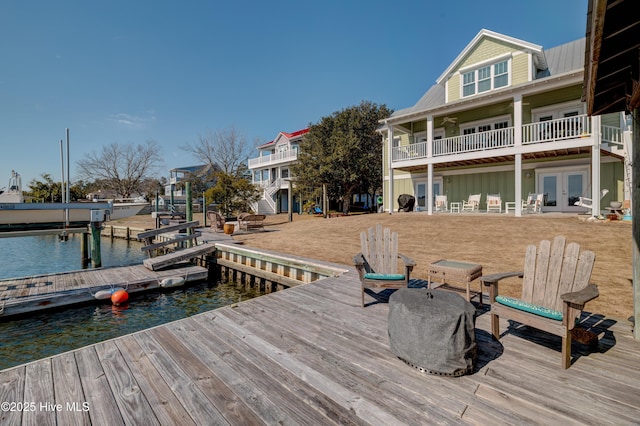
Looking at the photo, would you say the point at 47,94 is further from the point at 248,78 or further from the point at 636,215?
the point at 636,215

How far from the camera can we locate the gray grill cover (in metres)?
2.46

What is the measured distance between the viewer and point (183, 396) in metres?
2.28

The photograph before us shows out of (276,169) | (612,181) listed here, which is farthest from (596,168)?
(276,169)

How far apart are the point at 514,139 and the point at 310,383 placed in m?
14.6

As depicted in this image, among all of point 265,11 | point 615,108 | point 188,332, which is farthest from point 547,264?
point 265,11

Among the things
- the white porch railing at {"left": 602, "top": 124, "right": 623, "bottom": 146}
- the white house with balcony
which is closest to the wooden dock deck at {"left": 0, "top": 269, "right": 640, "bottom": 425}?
the white porch railing at {"left": 602, "top": 124, "right": 623, "bottom": 146}

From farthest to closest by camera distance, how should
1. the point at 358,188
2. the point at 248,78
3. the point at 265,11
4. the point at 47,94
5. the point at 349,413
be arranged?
the point at 358,188
the point at 248,78
the point at 47,94
the point at 265,11
the point at 349,413

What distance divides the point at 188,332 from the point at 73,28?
14248 mm

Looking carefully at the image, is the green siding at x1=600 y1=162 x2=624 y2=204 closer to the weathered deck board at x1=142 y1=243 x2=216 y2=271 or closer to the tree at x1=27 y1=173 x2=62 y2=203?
the weathered deck board at x1=142 y1=243 x2=216 y2=271

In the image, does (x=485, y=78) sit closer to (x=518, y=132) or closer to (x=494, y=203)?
(x=518, y=132)

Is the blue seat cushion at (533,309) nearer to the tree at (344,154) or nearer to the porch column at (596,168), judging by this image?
the porch column at (596,168)

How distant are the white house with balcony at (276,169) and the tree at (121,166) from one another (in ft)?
60.2

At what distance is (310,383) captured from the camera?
2.44 meters

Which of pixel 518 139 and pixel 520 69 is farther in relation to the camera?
pixel 520 69
